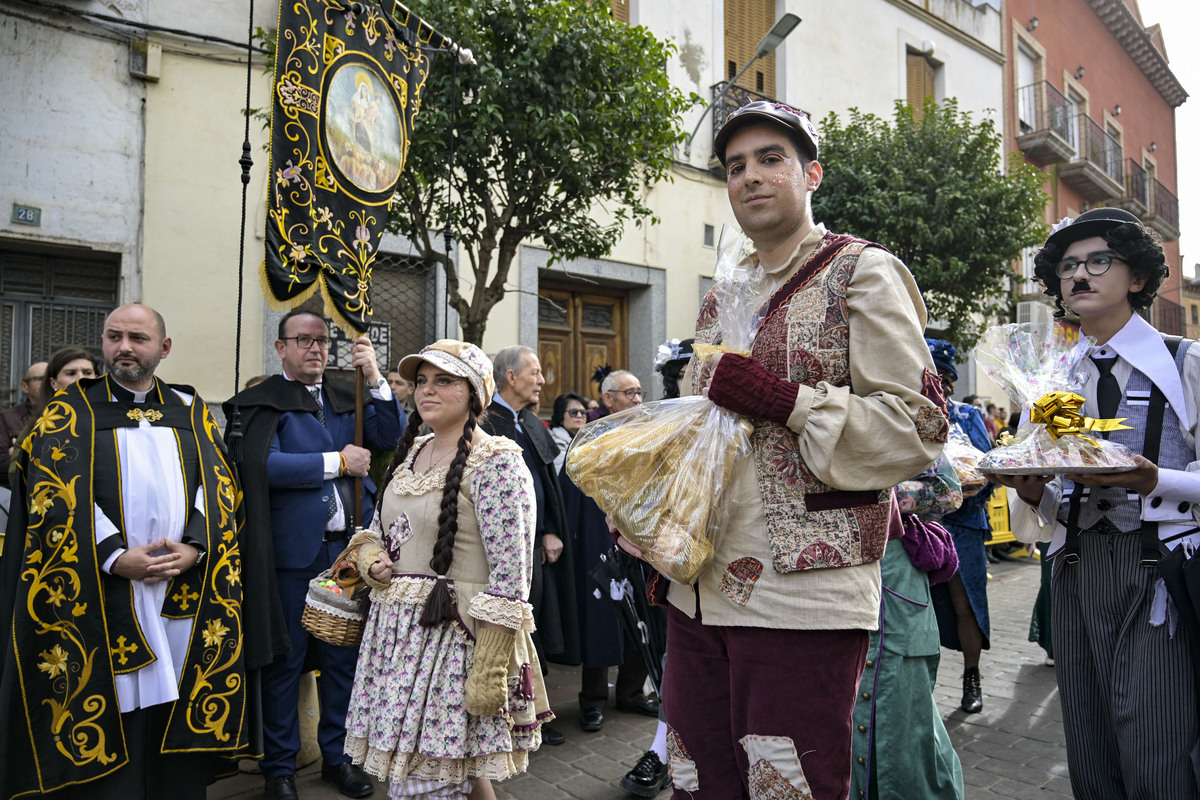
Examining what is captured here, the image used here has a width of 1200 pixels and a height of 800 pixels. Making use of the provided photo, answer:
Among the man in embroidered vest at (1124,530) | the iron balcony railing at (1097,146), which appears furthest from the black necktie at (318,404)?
the iron balcony railing at (1097,146)

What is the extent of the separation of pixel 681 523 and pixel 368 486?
2.95 metres

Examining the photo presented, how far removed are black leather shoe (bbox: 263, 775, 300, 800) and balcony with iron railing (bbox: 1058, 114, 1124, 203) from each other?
2273cm

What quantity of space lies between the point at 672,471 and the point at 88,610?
97.9 inches

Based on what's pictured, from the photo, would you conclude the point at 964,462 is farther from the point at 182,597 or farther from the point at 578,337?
the point at 578,337

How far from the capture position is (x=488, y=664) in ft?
8.68

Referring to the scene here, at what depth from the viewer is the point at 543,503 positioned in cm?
468

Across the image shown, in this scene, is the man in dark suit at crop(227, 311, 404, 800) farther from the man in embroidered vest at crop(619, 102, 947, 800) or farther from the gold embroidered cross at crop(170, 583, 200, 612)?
the man in embroidered vest at crop(619, 102, 947, 800)

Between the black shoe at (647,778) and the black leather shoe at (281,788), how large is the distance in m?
1.48

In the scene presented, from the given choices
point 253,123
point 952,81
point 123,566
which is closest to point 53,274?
point 253,123

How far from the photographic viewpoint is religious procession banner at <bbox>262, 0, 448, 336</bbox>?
147 inches

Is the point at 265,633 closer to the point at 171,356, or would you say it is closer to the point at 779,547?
the point at 779,547

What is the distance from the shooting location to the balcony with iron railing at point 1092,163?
2097 cm

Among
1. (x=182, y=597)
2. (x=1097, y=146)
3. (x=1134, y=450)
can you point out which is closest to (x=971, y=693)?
(x=1134, y=450)

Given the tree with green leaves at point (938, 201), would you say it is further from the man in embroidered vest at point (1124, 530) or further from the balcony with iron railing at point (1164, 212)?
the balcony with iron railing at point (1164, 212)
